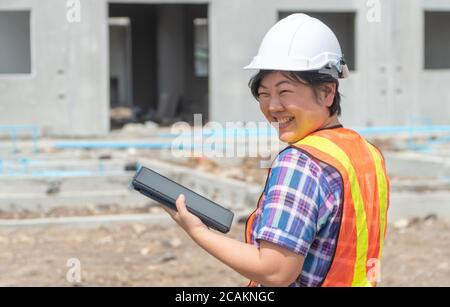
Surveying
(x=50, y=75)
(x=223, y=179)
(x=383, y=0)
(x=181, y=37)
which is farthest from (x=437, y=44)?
(x=223, y=179)

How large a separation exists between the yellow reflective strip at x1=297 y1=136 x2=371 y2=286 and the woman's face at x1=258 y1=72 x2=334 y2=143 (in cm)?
5

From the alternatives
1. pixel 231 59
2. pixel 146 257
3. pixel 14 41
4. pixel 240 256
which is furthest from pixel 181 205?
pixel 14 41

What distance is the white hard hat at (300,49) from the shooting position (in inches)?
71.9

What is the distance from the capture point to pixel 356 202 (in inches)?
71.0

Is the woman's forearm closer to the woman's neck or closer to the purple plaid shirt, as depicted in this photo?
the purple plaid shirt

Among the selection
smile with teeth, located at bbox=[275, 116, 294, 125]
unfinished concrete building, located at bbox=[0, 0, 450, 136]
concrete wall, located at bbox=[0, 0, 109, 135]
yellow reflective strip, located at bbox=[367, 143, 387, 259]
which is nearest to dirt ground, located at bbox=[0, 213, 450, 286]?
yellow reflective strip, located at bbox=[367, 143, 387, 259]

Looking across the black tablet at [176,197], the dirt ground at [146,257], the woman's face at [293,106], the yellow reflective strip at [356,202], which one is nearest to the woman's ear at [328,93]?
the woman's face at [293,106]

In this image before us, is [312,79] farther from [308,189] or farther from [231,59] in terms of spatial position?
[231,59]

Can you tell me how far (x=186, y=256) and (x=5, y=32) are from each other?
10501 mm

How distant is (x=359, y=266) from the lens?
6.06 ft

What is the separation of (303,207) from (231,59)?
1418 cm

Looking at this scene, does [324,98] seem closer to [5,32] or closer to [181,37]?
[5,32]

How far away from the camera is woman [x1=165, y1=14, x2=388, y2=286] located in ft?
5.69

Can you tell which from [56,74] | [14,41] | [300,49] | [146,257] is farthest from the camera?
[14,41]
